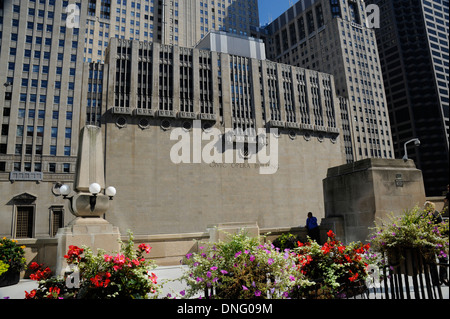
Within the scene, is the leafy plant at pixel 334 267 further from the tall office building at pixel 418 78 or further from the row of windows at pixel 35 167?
the tall office building at pixel 418 78

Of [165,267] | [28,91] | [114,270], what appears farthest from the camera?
[28,91]

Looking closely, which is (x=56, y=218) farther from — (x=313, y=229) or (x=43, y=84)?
(x=313, y=229)

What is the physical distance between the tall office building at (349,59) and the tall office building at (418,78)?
87.7ft

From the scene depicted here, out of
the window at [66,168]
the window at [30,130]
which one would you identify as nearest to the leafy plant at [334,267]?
the window at [66,168]

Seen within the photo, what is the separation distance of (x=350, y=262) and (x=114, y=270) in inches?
171

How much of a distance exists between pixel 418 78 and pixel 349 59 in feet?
146

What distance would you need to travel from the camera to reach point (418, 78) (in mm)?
121438

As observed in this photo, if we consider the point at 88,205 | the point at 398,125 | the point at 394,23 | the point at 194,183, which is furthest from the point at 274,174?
the point at 394,23

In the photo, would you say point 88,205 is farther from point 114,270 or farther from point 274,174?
point 274,174

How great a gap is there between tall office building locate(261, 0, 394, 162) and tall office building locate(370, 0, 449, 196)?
87.7ft

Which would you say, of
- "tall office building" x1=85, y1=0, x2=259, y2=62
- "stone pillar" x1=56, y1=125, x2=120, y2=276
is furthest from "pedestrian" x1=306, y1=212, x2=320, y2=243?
"tall office building" x1=85, y1=0, x2=259, y2=62

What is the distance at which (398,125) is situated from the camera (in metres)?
123

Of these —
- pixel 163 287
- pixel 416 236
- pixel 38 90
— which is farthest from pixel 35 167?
pixel 416 236
